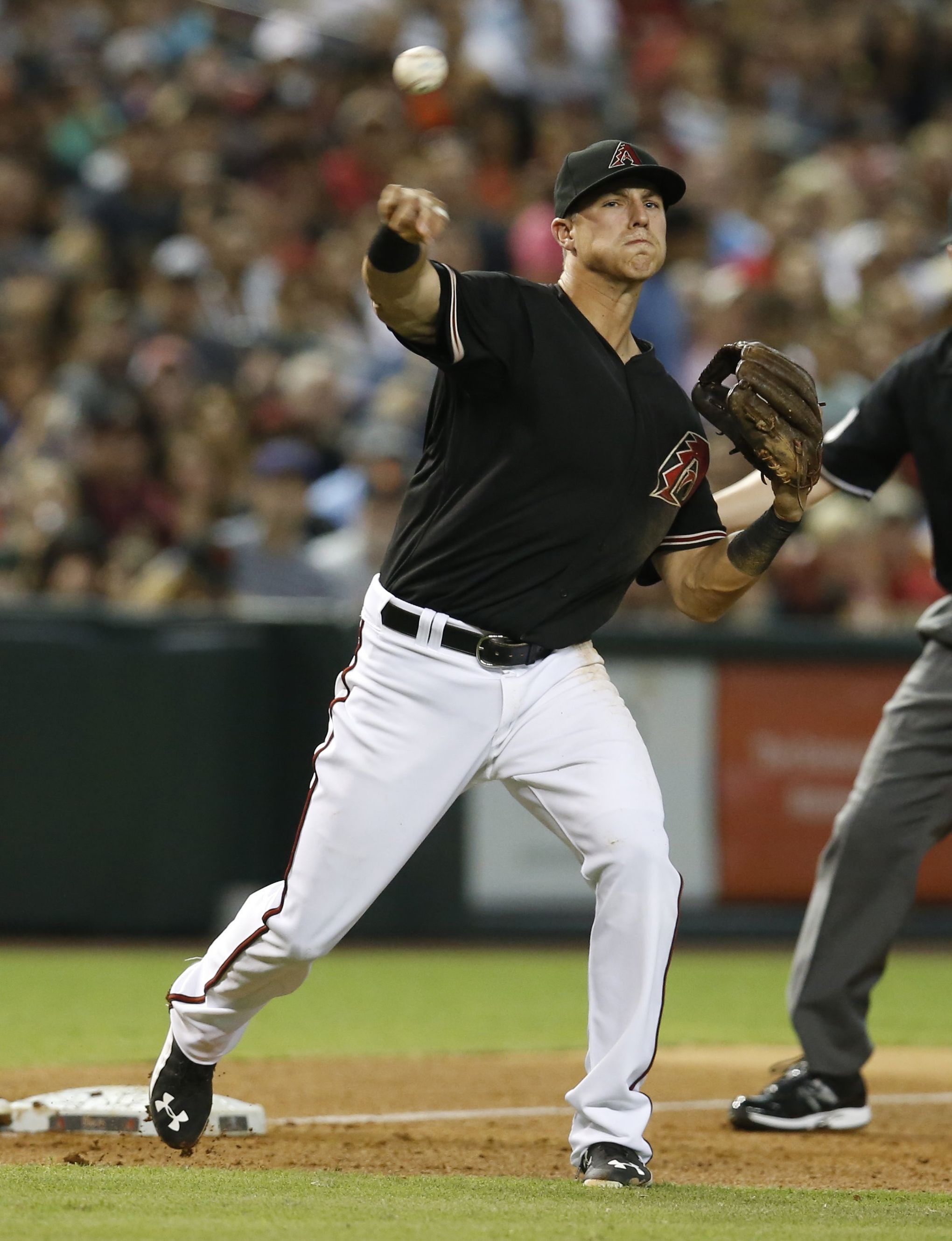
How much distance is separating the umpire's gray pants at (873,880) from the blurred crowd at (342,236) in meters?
4.12

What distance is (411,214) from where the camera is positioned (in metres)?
3.63

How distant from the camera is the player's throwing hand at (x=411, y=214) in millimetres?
3629

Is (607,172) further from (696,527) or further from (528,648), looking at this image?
(528,648)

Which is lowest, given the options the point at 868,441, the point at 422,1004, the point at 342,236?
the point at 422,1004

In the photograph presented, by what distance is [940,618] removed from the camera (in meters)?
5.02

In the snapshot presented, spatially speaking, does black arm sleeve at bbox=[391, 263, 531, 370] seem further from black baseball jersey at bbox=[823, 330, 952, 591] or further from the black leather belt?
black baseball jersey at bbox=[823, 330, 952, 591]

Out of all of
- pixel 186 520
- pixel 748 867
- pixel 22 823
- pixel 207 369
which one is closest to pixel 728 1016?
pixel 748 867

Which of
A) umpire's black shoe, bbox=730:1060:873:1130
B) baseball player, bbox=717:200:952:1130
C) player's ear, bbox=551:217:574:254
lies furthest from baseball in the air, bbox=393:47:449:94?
umpire's black shoe, bbox=730:1060:873:1130

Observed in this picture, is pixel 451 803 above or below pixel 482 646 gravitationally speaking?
below

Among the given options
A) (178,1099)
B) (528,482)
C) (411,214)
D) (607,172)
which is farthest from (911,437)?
(178,1099)

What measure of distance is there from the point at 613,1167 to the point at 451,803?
32.2 inches

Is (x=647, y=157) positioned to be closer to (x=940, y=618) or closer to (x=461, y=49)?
(x=940, y=618)

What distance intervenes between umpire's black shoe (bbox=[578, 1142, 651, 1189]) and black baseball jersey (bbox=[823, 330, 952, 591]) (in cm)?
189

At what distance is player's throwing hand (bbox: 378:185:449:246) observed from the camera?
363 centimetres
